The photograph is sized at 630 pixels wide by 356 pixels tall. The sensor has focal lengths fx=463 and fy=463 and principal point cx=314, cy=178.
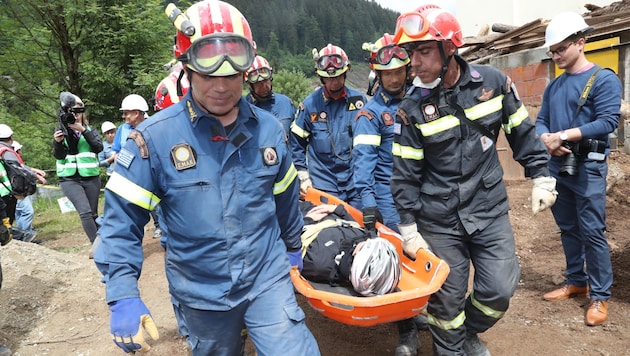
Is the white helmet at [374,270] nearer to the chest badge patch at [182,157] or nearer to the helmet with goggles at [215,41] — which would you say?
the chest badge patch at [182,157]

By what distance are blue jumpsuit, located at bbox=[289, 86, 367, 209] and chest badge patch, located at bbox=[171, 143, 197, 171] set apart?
8.25ft

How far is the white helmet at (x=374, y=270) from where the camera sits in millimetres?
2924

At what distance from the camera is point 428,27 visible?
2.66 meters

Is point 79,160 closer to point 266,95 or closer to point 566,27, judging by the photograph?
point 266,95

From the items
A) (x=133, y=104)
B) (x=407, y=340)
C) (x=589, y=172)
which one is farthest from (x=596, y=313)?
(x=133, y=104)

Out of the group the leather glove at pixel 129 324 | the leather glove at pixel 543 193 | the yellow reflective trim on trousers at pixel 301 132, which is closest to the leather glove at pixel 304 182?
the yellow reflective trim on trousers at pixel 301 132

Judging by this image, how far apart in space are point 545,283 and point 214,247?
12.2 ft

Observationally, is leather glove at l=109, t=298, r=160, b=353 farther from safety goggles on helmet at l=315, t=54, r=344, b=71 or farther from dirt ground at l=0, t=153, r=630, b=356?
safety goggles on helmet at l=315, t=54, r=344, b=71

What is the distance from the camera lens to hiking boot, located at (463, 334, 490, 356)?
10.2ft

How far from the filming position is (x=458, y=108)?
111 inches

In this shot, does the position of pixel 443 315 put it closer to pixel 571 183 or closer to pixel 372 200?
pixel 372 200

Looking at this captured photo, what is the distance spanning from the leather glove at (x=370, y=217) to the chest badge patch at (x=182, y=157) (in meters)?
1.99

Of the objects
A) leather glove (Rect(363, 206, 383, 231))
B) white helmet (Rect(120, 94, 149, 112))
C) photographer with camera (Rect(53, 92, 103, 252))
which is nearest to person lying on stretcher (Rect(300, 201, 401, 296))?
leather glove (Rect(363, 206, 383, 231))

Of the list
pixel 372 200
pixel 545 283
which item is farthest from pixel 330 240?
pixel 545 283
